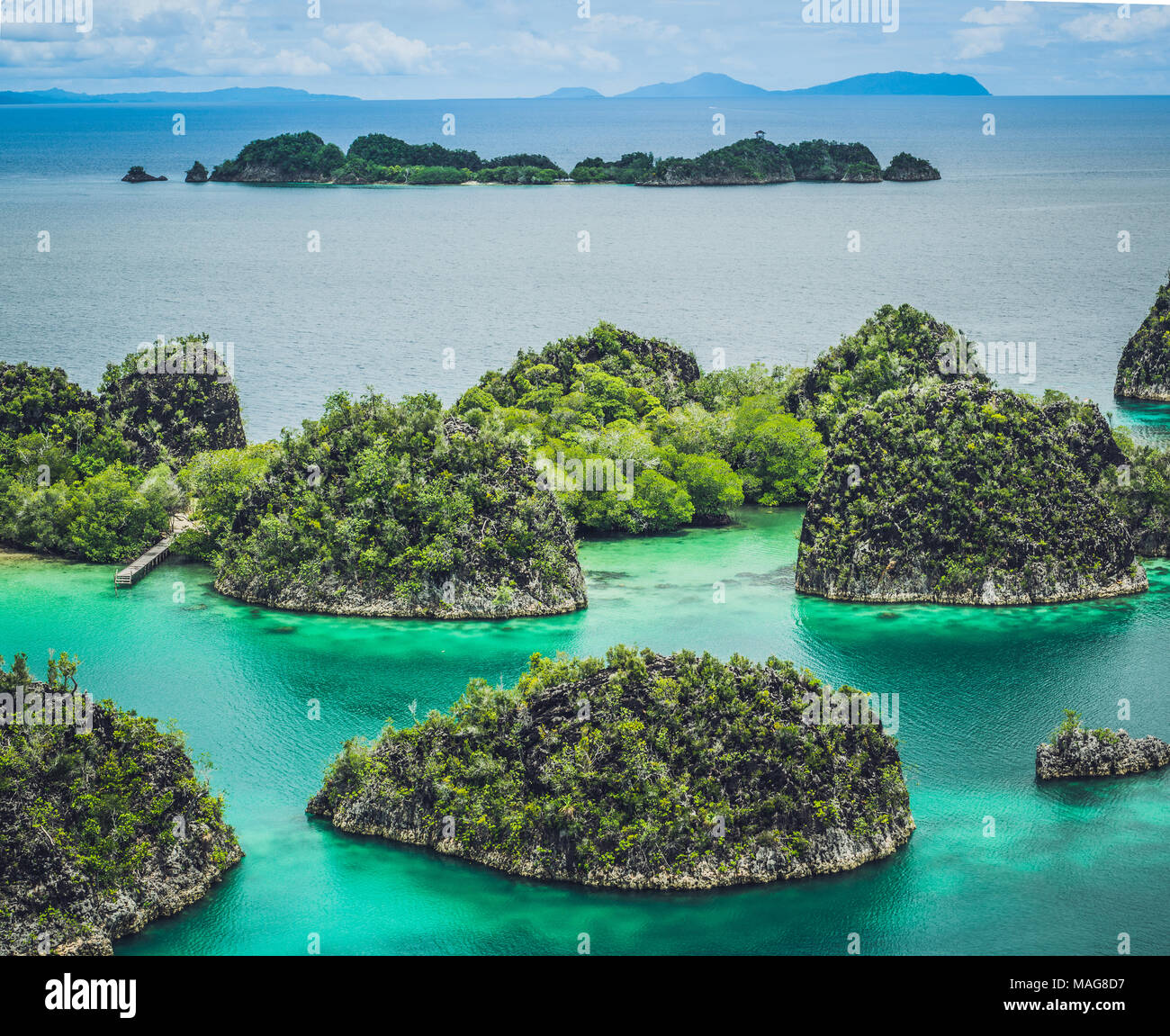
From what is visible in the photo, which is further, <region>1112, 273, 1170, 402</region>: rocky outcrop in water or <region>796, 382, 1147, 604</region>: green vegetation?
<region>1112, 273, 1170, 402</region>: rocky outcrop in water

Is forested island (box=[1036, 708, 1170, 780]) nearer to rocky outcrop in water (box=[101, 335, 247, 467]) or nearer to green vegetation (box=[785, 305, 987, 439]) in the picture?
green vegetation (box=[785, 305, 987, 439])

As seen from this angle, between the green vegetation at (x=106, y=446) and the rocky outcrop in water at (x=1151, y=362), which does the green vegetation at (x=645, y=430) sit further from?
the rocky outcrop in water at (x=1151, y=362)

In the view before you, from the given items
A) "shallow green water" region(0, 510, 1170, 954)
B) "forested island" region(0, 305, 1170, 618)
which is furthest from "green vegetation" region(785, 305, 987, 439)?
"shallow green water" region(0, 510, 1170, 954)

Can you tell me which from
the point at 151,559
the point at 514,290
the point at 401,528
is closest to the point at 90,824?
the point at 401,528

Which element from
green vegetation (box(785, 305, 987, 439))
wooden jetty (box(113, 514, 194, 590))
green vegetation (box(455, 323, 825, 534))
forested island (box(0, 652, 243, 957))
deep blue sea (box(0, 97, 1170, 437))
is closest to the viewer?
forested island (box(0, 652, 243, 957))

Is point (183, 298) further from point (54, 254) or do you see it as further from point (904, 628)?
point (904, 628)

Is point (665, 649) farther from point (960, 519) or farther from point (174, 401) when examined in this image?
point (174, 401)

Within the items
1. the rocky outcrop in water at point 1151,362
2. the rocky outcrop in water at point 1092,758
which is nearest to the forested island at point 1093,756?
the rocky outcrop in water at point 1092,758

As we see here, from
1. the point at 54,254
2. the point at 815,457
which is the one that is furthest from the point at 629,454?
the point at 54,254
